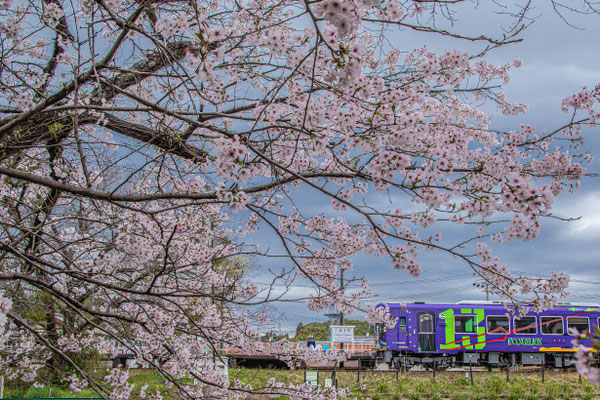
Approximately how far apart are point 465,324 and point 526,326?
6.71 ft

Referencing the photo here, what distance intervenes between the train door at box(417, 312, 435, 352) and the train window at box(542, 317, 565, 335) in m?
3.73

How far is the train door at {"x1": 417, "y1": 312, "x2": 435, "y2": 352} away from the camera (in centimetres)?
1593

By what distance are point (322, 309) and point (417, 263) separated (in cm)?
150

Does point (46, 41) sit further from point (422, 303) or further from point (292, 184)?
point (422, 303)

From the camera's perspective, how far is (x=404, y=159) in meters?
2.87

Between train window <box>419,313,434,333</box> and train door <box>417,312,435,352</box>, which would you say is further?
train window <box>419,313,434,333</box>

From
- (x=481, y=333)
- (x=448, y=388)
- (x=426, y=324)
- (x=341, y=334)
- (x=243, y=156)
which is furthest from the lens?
(x=341, y=334)

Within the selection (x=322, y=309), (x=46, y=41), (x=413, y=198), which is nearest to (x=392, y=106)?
(x=413, y=198)

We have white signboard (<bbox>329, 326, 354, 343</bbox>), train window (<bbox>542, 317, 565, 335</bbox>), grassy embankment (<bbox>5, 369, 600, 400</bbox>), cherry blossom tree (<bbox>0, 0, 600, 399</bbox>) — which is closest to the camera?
cherry blossom tree (<bbox>0, 0, 600, 399</bbox>)

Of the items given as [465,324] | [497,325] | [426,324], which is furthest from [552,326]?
[426,324]

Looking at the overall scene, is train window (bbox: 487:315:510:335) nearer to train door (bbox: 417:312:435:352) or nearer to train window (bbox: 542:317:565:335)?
train window (bbox: 542:317:565:335)

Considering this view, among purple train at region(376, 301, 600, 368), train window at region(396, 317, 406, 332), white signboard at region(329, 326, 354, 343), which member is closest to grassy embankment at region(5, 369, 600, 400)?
purple train at region(376, 301, 600, 368)

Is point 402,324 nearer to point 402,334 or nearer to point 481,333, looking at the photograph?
point 402,334

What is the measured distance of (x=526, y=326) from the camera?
52.2ft
